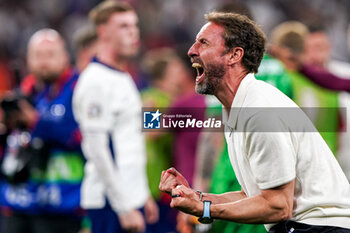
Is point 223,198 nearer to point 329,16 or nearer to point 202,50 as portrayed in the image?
point 202,50

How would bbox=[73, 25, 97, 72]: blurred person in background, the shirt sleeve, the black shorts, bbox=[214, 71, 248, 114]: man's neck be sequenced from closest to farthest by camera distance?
the shirt sleeve < the black shorts < bbox=[214, 71, 248, 114]: man's neck < bbox=[73, 25, 97, 72]: blurred person in background

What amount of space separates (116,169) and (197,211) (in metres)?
2.75

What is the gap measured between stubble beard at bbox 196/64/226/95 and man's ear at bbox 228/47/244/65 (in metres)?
0.05

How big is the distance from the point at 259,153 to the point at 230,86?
1.31 feet

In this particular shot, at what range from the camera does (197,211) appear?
3.01m

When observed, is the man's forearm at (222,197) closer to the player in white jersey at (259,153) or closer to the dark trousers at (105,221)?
the player in white jersey at (259,153)

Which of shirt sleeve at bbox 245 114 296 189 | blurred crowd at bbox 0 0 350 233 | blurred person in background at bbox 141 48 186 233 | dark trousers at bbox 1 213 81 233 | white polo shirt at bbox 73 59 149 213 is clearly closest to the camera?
shirt sleeve at bbox 245 114 296 189

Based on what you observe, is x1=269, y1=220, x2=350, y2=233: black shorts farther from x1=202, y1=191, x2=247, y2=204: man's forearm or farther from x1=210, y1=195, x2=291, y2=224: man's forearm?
x1=202, y1=191, x2=247, y2=204: man's forearm

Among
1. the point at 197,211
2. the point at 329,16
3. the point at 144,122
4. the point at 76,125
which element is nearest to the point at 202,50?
the point at 144,122

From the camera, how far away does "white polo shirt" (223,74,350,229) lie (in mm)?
3014

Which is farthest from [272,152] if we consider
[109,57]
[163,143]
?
[163,143]

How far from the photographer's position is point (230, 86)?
329cm

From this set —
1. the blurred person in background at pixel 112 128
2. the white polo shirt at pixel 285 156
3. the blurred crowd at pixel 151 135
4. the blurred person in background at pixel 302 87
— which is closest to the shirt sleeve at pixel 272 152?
the white polo shirt at pixel 285 156

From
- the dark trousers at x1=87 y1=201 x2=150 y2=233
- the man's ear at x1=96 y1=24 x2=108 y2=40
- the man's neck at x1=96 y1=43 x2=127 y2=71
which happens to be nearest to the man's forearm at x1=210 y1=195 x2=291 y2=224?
the dark trousers at x1=87 y1=201 x2=150 y2=233
